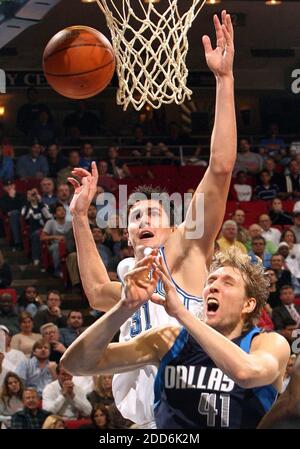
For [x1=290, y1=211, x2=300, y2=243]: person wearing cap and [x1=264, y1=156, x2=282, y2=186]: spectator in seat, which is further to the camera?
[x1=264, y1=156, x2=282, y2=186]: spectator in seat

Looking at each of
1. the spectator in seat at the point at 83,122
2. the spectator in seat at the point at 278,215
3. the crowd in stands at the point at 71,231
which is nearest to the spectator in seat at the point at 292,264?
the crowd in stands at the point at 71,231

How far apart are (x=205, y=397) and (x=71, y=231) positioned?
19.1 feet

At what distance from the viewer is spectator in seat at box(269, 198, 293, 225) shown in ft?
30.0

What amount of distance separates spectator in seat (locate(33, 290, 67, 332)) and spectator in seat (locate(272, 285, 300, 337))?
1.49 meters

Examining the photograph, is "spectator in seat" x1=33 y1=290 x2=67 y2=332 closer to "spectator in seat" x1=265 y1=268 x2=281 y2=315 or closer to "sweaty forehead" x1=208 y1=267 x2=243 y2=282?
"spectator in seat" x1=265 y1=268 x2=281 y2=315

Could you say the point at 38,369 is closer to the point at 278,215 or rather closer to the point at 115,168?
the point at 278,215

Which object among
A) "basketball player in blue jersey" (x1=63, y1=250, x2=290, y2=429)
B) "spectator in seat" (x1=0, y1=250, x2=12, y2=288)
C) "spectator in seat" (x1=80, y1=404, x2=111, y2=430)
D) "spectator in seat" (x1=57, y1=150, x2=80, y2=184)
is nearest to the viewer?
"basketball player in blue jersey" (x1=63, y1=250, x2=290, y2=429)

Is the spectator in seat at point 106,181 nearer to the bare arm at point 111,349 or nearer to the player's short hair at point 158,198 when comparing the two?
Result: the player's short hair at point 158,198

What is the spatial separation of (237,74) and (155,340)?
9.62m

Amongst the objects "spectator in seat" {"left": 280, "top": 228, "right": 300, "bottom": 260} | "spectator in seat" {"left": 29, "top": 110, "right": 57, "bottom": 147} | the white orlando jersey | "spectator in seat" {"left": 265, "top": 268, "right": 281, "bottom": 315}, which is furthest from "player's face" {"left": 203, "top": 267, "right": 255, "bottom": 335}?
"spectator in seat" {"left": 29, "top": 110, "right": 57, "bottom": 147}

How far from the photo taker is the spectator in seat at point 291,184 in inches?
388

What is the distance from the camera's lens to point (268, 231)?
339 inches

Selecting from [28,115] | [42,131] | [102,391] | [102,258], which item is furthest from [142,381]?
Answer: [28,115]

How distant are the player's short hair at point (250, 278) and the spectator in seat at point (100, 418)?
11.8 ft
